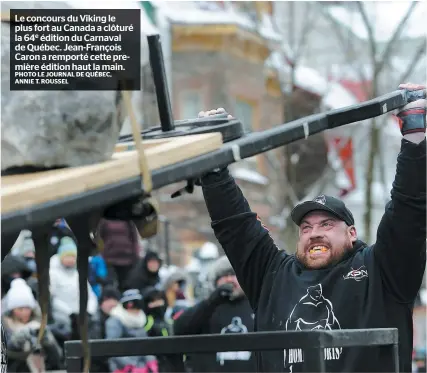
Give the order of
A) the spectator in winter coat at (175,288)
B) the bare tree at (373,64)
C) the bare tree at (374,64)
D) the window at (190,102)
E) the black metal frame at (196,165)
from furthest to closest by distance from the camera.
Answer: the window at (190,102) < the bare tree at (374,64) < the bare tree at (373,64) < the spectator in winter coat at (175,288) < the black metal frame at (196,165)

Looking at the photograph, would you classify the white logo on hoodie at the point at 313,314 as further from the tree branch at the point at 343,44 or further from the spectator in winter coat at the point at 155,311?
the tree branch at the point at 343,44

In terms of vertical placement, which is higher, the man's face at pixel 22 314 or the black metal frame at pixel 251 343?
the man's face at pixel 22 314

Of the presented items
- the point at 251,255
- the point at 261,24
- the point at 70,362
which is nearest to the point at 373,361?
the point at 70,362

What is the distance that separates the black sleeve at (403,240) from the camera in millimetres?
4113

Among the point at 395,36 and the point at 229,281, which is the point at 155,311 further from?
the point at 395,36

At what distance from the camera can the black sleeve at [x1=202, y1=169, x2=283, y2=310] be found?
15.3 ft

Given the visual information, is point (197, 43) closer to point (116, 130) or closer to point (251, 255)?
point (251, 255)

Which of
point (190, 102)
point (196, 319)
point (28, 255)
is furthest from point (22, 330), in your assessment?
point (190, 102)

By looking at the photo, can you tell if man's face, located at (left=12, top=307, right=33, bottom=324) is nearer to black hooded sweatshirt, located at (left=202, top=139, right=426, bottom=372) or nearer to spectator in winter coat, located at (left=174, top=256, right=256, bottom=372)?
spectator in winter coat, located at (left=174, top=256, right=256, bottom=372)

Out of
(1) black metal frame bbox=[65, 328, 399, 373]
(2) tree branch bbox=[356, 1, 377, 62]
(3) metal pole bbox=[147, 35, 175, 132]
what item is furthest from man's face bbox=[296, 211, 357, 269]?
(2) tree branch bbox=[356, 1, 377, 62]

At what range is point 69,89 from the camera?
2553 millimetres

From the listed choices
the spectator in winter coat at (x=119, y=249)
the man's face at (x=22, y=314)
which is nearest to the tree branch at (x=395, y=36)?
the spectator in winter coat at (x=119, y=249)

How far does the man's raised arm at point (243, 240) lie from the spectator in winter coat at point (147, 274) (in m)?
6.48

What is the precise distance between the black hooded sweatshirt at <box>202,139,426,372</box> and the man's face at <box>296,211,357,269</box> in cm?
4
